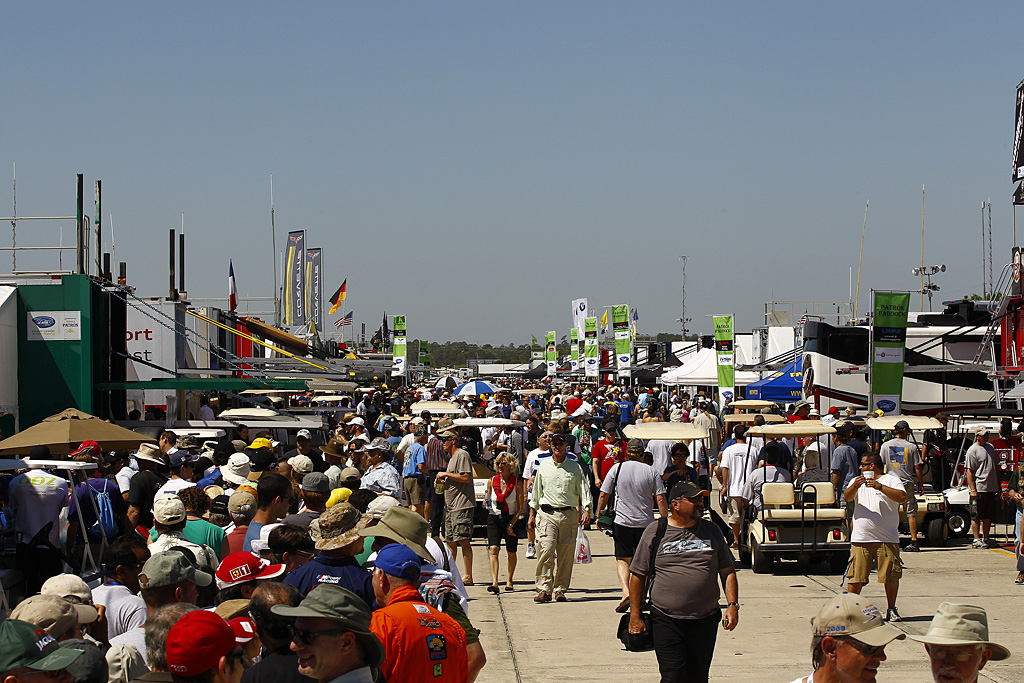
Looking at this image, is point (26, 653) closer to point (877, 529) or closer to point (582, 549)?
point (877, 529)

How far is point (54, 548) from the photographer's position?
9.16 m

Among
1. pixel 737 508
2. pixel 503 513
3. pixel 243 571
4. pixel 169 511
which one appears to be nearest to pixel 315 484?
pixel 169 511

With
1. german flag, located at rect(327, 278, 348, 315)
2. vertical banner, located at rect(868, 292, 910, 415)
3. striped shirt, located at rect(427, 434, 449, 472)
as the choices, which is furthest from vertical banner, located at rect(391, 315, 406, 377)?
striped shirt, located at rect(427, 434, 449, 472)

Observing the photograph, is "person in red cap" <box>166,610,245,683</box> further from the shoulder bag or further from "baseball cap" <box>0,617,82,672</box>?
the shoulder bag

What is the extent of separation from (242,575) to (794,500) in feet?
29.7

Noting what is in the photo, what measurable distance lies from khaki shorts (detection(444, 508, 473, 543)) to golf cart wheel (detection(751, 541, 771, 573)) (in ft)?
11.9

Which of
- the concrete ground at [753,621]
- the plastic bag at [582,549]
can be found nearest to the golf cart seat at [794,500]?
the concrete ground at [753,621]

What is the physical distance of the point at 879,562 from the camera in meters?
9.91

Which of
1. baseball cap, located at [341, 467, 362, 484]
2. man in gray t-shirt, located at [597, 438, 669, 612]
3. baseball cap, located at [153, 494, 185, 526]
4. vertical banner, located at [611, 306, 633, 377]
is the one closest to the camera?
baseball cap, located at [153, 494, 185, 526]

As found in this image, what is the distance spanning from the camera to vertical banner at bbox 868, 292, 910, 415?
20.2 m

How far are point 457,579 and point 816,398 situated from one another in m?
22.6

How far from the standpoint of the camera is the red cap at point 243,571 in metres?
5.11

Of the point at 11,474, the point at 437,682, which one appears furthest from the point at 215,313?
the point at 437,682

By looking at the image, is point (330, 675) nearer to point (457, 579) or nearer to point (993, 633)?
point (457, 579)
